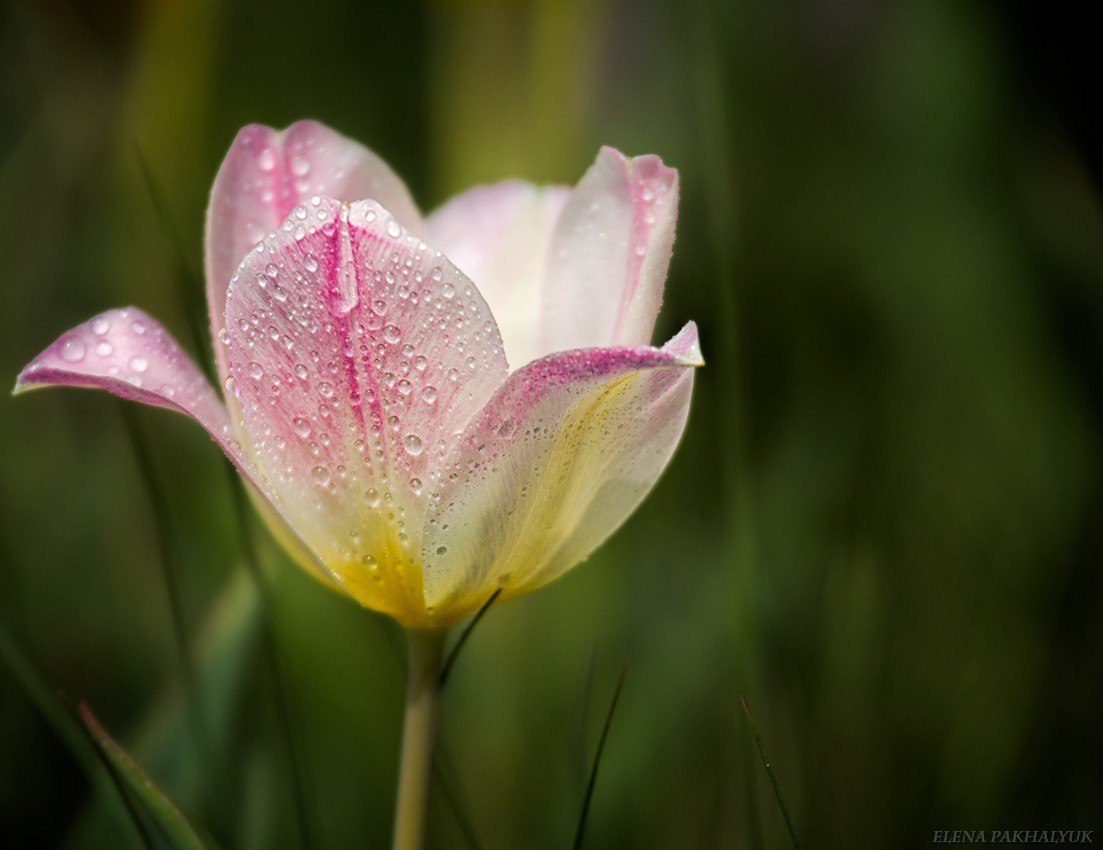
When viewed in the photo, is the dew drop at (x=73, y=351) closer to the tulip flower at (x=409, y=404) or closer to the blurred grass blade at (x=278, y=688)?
the tulip flower at (x=409, y=404)

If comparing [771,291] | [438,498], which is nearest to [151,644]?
[438,498]

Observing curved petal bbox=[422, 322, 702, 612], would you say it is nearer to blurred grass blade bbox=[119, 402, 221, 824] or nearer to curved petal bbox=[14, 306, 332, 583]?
curved petal bbox=[14, 306, 332, 583]

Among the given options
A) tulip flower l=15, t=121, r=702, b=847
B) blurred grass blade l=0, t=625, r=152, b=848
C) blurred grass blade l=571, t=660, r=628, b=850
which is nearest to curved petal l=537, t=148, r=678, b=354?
tulip flower l=15, t=121, r=702, b=847

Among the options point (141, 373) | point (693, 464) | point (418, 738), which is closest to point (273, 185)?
point (141, 373)

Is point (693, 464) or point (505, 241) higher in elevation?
point (505, 241)

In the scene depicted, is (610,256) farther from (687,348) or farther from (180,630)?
(180,630)
